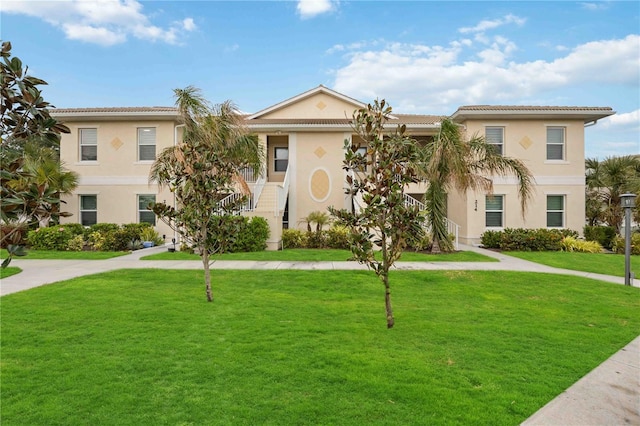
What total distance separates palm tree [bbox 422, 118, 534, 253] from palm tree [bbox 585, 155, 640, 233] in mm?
7999

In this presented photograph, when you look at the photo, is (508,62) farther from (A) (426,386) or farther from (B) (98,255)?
(B) (98,255)

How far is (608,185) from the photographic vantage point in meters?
19.4

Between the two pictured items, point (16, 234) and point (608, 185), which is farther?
point (608, 185)

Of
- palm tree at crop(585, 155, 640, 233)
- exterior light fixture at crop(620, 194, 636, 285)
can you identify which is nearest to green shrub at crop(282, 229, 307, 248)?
exterior light fixture at crop(620, 194, 636, 285)

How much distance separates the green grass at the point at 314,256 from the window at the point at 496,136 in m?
6.89

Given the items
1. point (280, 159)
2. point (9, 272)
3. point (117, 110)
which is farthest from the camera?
point (280, 159)

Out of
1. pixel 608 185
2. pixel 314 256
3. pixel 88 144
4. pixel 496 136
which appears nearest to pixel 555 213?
pixel 608 185

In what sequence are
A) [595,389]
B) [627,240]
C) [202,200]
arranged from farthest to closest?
[627,240], [202,200], [595,389]

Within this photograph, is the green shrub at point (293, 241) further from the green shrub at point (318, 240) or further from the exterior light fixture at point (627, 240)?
the exterior light fixture at point (627, 240)

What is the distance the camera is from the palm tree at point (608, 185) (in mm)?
18141

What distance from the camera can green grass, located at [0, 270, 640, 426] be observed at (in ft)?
11.3

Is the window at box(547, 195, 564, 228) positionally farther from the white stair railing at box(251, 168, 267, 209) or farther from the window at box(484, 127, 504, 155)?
the white stair railing at box(251, 168, 267, 209)

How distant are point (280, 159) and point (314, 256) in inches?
378

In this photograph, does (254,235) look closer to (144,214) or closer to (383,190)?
Answer: (144,214)
